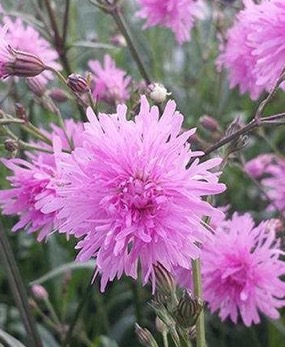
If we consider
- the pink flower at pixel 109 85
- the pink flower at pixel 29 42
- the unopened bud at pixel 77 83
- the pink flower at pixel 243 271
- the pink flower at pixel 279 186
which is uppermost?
the pink flower at pixel 29 42

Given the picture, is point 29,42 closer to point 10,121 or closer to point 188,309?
point 10,121

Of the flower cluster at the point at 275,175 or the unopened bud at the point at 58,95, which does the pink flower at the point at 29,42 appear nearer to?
the unopened bud at the point at 58,95

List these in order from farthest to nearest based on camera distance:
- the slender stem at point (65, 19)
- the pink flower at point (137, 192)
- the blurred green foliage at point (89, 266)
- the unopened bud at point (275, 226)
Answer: the blurred green foliage at point (89, 266) < the slender stem at point (65, 19) < the unopened bud at point (275, 226) < the pink flower at point (137, 192)

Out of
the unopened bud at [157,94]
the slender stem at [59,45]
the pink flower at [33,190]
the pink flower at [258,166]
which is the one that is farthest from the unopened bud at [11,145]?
the pink flower at [258,166]

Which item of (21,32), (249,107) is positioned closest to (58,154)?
(21,32)

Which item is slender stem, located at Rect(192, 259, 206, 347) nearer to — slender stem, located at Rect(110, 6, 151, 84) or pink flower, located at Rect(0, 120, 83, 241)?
pink flower, located at Rect(0, 120, 83, 241)

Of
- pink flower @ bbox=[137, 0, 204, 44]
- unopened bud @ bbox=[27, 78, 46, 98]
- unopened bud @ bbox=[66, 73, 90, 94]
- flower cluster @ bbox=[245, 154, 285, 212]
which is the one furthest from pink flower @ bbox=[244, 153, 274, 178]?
unopened bud @ bbox=[66, 73, 90, 94]
